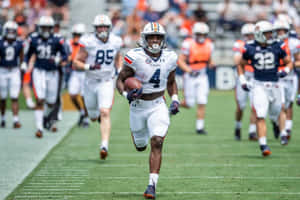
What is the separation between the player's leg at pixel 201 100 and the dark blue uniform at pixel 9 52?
10.7 ft

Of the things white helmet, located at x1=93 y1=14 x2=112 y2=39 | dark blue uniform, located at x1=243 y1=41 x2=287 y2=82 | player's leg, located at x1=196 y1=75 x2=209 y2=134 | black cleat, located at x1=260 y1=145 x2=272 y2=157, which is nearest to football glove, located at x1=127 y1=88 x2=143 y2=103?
white helmet, located at x1=93 y1=14 x2=112 y2=39

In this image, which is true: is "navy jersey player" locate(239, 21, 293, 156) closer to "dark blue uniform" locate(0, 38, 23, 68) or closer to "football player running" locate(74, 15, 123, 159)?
"football player running" locate(74, 15, 123, 159)

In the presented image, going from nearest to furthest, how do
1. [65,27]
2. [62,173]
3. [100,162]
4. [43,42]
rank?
[62,173] < [100,162] < [43,42] < [65,27]

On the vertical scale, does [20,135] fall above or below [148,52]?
below

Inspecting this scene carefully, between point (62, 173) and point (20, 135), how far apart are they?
11.3ft

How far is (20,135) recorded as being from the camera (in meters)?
10.7

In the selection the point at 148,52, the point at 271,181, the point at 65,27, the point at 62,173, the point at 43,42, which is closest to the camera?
the point at 148,52

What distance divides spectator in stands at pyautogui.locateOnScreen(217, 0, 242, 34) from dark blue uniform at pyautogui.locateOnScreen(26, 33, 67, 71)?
1102 cm

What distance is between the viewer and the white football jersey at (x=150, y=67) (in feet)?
20.7

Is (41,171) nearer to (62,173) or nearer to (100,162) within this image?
(62,173)

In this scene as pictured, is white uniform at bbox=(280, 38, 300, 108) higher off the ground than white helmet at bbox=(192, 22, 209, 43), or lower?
lower

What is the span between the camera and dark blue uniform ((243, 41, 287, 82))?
853cm

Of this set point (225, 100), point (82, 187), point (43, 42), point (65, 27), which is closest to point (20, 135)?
point (43, 42)

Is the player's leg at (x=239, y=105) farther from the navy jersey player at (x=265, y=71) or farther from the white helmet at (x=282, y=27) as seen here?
the navy jersey player at (x=265, y=71)
